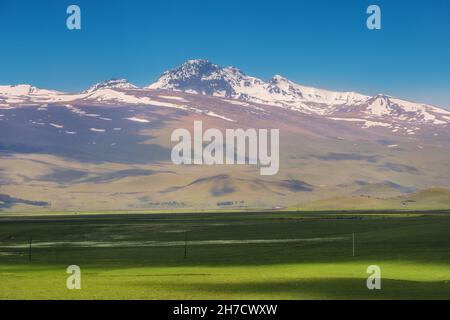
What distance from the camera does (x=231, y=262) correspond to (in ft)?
288

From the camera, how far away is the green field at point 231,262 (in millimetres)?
54875

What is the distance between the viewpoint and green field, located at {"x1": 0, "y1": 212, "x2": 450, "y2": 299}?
180ft

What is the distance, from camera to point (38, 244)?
12494 centimetres

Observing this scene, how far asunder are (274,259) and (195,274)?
2084 centimetres

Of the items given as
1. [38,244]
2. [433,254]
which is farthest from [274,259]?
[38,244]

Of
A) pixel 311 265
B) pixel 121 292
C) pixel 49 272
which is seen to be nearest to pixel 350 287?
pixel 121 292

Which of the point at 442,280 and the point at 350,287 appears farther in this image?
the point at 442,280
